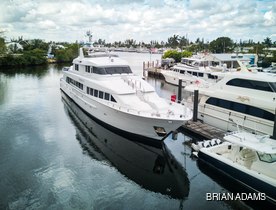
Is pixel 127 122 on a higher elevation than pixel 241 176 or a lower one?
higher

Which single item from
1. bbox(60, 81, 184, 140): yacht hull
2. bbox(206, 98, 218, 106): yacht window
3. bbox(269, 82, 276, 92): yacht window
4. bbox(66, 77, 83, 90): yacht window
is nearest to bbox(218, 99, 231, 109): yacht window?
bbox(206, 98, 218, 106): yacht window

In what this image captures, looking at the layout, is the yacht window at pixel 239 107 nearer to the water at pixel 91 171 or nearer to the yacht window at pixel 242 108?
the yacht window at pixel 242 108

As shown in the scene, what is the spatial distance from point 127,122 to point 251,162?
8572mm

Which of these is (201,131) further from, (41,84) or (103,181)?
(41,84)

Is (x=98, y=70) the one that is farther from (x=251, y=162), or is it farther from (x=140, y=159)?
(x=251, y=162)

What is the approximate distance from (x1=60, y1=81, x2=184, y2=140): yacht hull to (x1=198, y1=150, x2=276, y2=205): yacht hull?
2.81 metres

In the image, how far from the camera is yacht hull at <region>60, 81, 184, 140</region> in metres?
16.9

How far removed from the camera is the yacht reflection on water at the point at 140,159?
14.0 meters

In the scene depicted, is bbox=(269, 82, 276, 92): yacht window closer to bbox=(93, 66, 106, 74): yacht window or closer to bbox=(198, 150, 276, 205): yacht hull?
bbox=(198, 150, 276, 205): yacht hull

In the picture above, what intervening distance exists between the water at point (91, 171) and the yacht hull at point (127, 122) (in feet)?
2.33

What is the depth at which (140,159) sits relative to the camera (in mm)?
16547

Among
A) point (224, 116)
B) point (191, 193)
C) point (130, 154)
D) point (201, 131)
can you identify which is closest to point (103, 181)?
point (130, 154)

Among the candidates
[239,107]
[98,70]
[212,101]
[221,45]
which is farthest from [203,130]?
[221,45]

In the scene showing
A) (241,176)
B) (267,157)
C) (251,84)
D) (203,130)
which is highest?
(251,84)
